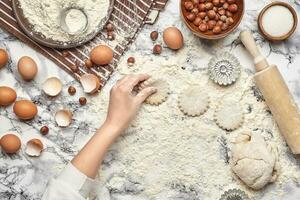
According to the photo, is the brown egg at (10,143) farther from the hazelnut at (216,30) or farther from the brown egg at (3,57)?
the hazelnut at (216,30)

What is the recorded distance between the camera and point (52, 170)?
1.56 meters

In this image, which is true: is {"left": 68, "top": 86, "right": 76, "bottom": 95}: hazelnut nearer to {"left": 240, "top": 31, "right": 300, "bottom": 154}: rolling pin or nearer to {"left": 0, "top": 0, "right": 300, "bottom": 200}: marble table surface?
{"left": 0, "top": 0, "right": 300, "bottom": 200}: marble table surface

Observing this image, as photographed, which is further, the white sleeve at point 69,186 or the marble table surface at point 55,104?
the marble table surface at point 55,104

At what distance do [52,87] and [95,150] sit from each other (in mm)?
208

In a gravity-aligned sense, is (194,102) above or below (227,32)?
below

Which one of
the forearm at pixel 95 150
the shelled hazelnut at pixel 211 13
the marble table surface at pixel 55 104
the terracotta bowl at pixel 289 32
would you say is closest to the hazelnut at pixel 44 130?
the marble table surface at pixel 55 104

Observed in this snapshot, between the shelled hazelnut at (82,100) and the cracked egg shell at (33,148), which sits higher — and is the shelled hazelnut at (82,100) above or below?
above

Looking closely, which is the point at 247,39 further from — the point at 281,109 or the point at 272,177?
the point at 272,177

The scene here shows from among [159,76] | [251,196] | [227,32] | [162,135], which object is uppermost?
[227,32]

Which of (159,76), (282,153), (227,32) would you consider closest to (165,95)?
(159,76)

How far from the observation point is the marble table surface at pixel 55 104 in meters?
1.56

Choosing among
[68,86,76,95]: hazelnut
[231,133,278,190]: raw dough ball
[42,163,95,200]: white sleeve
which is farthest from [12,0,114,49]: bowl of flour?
[231,133,278,190]: raw dough ball

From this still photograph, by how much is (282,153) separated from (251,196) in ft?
0.44

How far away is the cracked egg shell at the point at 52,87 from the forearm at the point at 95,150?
0.16 m
